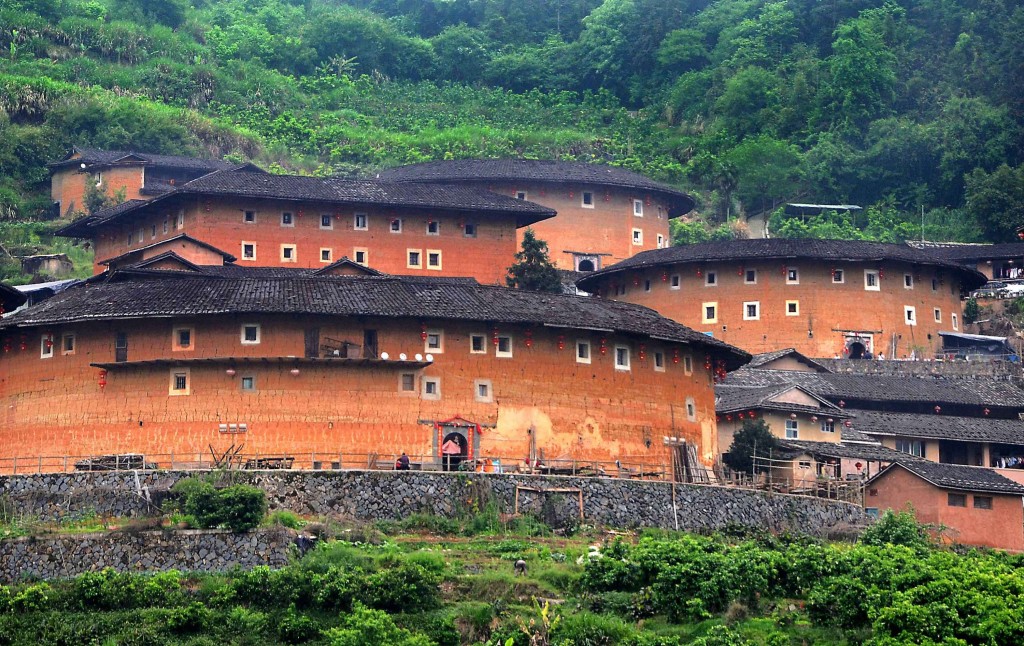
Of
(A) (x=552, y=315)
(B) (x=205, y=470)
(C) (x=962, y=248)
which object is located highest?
(C) (x=962, y=248)

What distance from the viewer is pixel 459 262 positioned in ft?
239

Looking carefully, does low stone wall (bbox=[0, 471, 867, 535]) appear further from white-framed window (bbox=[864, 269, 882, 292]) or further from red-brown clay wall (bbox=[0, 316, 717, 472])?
white-framed window (bbox=[864, 269, 882, 292])

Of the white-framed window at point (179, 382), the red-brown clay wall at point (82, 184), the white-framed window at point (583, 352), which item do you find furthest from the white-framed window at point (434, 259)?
the white-framed window at point (179, 382)

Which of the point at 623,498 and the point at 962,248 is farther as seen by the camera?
the point at 962,248

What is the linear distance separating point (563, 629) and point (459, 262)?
112 ft

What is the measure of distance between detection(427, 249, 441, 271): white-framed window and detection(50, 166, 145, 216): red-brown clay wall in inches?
622

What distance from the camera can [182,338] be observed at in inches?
2157

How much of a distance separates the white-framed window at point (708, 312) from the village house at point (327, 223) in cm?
763

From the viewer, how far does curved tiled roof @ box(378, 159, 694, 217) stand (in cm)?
8100

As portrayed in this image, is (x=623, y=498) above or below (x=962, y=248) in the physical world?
below

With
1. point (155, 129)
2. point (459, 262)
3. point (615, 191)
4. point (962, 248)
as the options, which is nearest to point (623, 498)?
point (459, 262)

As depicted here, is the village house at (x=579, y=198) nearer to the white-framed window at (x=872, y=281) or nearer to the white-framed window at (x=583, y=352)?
the white-framed window at (x=872, y=281)

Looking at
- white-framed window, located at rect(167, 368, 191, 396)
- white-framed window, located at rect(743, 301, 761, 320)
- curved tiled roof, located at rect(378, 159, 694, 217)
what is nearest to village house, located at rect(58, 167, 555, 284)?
curved tiled roof, located at rect(378, 159, 694, 217)

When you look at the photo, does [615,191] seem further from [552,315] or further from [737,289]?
[552,315]
